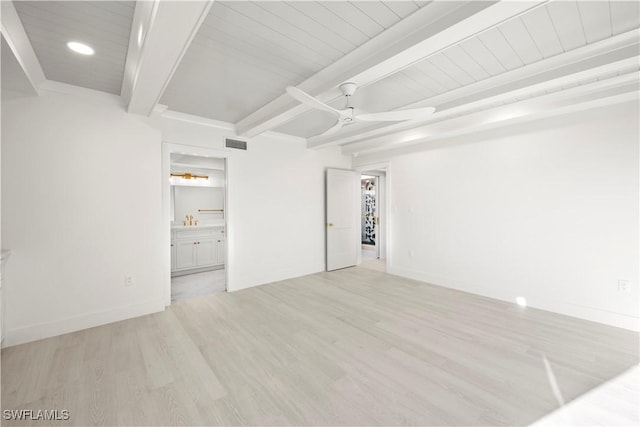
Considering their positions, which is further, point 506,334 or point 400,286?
point 400,286

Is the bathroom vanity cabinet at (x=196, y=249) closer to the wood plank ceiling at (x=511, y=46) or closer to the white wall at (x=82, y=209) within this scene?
the white wall at (x=82, y=209)

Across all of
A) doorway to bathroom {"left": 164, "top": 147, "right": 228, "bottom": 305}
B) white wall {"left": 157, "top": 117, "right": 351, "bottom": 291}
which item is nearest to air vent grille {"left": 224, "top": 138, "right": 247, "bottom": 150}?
white wall {"left": 157, "top": 117, "right": 351, "bottom": 291}

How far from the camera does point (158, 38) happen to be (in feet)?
5.70

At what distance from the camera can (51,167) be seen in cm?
280

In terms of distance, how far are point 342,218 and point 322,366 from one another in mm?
3820

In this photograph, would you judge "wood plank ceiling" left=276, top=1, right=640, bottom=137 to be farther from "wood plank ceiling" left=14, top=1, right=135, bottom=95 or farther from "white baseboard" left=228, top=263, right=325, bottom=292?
"white baseboard" left=228, top=263, right=325, bottom=292

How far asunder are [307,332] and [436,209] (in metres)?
3.10

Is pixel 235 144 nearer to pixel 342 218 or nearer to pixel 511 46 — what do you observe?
pixel 342 218

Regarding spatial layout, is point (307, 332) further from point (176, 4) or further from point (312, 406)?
point (176, 4)

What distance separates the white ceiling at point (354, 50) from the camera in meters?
1.73

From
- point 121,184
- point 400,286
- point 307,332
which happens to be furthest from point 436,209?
point 121,184

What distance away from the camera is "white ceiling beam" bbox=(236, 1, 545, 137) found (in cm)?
158

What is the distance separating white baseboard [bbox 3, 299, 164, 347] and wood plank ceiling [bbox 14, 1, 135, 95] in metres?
2.58

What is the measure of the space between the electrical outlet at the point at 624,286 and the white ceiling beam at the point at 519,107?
2.04m
